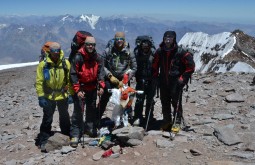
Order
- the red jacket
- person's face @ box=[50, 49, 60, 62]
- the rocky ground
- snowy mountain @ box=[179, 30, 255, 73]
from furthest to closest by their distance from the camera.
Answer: snowy mountain @ box=[179, 30, 255, 73]
the red jacket
person's face @ box=[50, 49, 60, 62]
the rocky ground

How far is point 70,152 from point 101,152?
3.33 feet

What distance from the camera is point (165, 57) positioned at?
969 cm

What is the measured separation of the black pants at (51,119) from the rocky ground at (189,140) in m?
0.57

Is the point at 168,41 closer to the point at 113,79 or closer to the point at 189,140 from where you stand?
the point at 113,79

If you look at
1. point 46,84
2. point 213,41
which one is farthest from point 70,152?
point 213,41

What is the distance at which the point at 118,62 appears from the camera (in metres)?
9.89

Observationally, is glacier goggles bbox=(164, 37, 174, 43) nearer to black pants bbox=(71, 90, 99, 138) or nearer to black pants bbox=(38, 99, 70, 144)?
black pants bbox=(71, 90, 99, 138)

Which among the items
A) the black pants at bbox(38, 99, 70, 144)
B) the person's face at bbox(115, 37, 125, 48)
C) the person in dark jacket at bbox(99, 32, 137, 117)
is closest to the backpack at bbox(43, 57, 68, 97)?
the black pants at bbox(38, 99, 70, 144)

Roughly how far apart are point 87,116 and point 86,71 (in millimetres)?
1816

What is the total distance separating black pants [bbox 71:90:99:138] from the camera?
9854 mm

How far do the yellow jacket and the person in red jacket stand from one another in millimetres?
348

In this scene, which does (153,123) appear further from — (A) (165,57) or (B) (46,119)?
(B) (46,119)

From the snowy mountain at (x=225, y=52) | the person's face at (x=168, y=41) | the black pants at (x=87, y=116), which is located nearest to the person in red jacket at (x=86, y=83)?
the black pants at (x=87, y=116)

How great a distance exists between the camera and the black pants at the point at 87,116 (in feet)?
32.3
